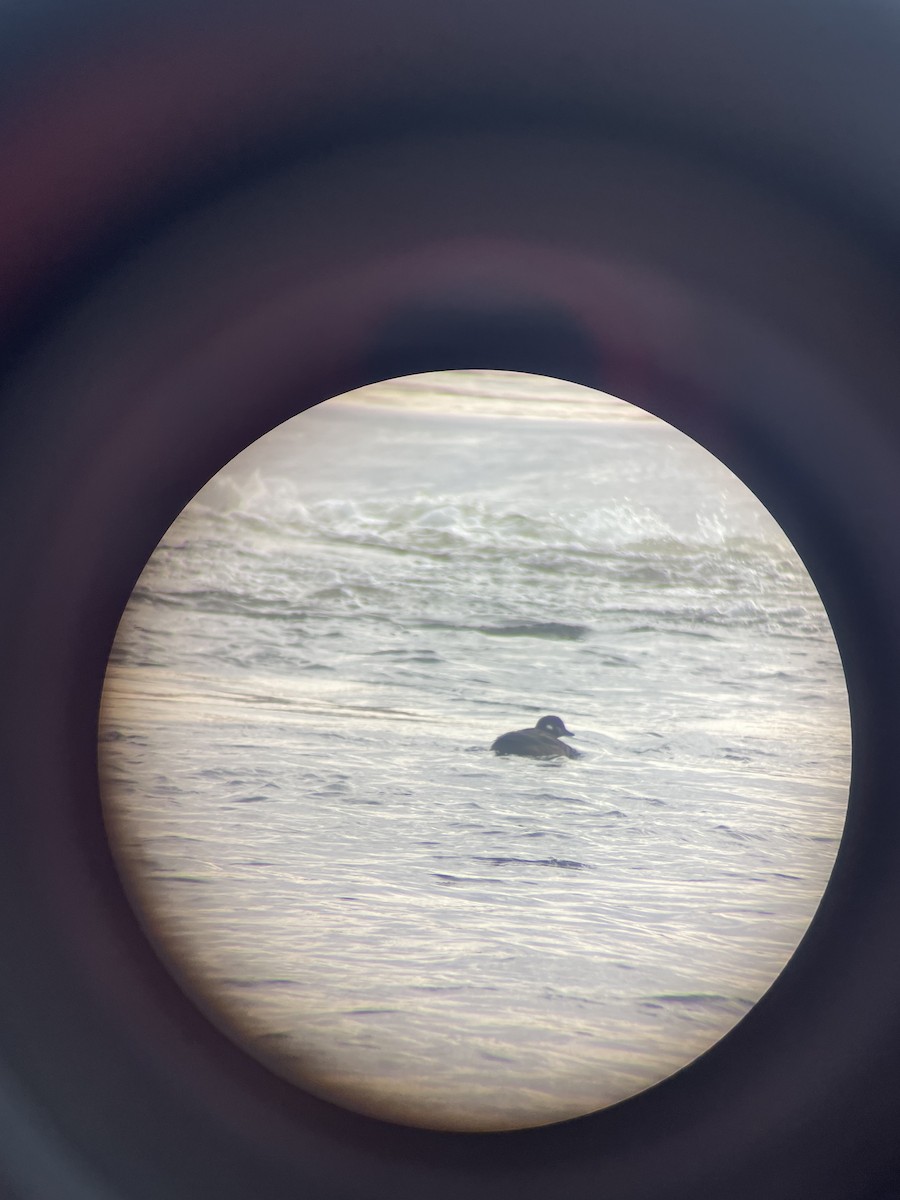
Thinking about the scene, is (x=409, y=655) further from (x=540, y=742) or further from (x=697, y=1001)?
(x=697, y=1001)

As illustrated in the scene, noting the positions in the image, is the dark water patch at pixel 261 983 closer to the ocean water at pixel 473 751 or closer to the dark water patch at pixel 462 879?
the ocean water at pixel 473 751

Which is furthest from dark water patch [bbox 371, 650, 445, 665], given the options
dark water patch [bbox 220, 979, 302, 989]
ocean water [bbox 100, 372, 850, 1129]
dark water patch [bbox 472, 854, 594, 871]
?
dark water patch [bbox 220, 979, 302, 989]

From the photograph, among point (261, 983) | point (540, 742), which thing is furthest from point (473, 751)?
point (261, 983)

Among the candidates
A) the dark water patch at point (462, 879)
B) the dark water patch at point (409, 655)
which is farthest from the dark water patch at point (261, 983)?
the dark water patch at point (409, 655)

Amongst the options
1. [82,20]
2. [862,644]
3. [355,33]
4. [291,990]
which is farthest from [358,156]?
[291,990]

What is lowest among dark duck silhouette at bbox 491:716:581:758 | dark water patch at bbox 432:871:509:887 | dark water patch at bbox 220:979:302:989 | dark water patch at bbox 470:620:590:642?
dark water patch at bbox 220:979:302:989

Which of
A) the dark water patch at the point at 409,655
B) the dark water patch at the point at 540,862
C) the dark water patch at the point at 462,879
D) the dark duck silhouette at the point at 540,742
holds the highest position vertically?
the dark water patch at the point at 409,655

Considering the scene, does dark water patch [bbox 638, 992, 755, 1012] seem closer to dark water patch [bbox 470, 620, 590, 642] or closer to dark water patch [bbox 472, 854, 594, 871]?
dark water patch [bbox 472, 854, 594, 871]
